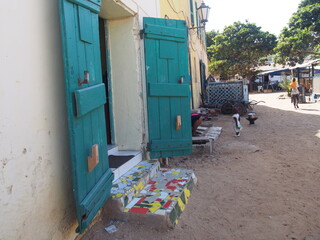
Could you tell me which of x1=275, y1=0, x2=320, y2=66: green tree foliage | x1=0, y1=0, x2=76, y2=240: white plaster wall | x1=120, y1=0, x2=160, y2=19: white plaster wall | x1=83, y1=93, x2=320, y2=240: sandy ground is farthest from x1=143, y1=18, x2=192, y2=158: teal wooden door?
x1=275, y1=0, x2=320, y2=66: green tree foliage

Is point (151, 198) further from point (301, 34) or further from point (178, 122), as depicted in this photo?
point (301, 34)

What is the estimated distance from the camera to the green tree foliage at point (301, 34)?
1584 cm

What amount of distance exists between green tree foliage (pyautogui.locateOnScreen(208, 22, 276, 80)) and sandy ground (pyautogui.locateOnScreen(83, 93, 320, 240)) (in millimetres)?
20015

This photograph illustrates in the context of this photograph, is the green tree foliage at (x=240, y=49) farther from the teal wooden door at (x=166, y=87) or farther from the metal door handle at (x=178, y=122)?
the metal door handle at (x=178, y=122)

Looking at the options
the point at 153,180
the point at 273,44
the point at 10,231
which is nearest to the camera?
the point at 10,231

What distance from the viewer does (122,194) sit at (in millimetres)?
2762

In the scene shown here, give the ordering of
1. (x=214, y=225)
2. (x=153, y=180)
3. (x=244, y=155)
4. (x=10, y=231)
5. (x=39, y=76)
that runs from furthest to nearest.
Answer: (x=244, y=155) < (x=153, y=180) < (x=214, y=225) < (x=39, y=76) < (x=10, y=231)

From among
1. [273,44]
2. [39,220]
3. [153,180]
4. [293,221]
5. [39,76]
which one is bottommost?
[293,221]

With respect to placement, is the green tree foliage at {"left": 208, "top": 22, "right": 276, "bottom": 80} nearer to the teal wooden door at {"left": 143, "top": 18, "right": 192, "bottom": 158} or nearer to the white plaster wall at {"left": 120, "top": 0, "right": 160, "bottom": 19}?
the white plaster wall at {"left": 120, "top": 0, "right": 160, "bottom": 19}

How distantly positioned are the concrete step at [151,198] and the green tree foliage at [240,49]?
2333cm

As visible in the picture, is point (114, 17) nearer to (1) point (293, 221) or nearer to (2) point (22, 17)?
(2) point (22, 17)

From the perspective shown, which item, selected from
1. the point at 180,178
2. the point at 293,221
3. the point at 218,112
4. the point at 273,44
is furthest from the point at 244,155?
the point at 273,44

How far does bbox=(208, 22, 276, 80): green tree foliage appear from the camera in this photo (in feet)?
80.1

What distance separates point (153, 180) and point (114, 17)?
7.19ft
